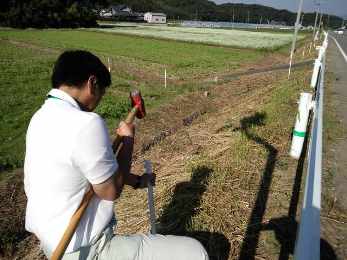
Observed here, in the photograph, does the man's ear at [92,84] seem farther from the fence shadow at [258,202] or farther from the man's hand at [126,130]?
the fence shadow at [258,202]

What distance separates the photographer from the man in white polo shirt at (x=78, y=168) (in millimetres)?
1702

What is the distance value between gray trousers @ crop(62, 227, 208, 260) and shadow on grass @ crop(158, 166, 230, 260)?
1225mm

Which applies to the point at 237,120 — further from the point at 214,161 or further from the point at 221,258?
the point at 221,258

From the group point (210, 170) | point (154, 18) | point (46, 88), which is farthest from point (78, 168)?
point (154, 18)

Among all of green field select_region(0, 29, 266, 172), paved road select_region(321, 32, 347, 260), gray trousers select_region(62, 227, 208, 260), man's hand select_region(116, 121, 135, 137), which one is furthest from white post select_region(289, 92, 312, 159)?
green field select_region(0, 29, 266, 172)

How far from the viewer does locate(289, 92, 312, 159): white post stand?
200 inches

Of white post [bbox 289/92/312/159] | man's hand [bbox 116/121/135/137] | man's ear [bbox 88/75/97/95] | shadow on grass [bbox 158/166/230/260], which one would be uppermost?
man's ear [bbox 88/75/97/95]

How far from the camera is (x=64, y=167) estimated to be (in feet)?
5.73

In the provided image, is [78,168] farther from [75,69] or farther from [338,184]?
[338,184]

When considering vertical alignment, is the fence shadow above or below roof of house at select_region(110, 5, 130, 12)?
below

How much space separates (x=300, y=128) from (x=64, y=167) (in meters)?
4.18

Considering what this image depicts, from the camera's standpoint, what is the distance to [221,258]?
324cm

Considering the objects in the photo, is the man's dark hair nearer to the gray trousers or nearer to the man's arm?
the man's arm

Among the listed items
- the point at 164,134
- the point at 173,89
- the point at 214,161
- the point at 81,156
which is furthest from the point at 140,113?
the point at 173,89
